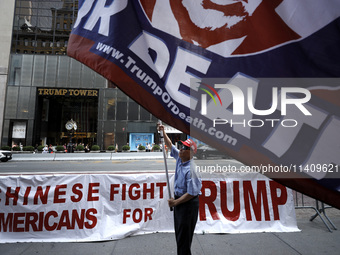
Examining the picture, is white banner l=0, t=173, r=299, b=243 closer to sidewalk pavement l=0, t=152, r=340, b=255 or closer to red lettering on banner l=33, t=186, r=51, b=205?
red lettering on banner l=33, t=186, r=51, b=205

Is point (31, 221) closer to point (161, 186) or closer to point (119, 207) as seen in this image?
point (119, 207)

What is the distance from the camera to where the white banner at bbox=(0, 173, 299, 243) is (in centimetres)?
445

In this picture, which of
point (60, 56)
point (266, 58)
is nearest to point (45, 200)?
point (266, 58)

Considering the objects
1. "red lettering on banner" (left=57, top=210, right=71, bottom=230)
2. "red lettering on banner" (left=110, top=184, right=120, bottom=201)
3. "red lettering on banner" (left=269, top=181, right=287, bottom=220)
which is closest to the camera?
"red lettering on banner" (left=57, top=210, right=71, bottom=230)

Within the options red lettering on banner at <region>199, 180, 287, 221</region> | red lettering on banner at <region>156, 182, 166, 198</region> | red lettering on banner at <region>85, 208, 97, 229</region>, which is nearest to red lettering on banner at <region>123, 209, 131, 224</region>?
red lettering on banner at <region>85, 208, 97, 229</region>

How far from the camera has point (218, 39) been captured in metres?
1.97

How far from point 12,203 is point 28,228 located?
2.13 feet

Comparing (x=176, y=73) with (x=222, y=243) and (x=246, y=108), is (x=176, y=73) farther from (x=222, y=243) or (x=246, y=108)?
(x=222, y=243)

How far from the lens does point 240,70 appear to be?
1851 mm

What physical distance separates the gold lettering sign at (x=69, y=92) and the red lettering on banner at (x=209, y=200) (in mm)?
36742

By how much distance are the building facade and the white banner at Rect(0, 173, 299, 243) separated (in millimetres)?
30927

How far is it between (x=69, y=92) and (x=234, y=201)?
38208 mm

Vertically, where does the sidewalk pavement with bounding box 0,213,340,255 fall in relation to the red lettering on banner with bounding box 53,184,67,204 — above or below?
below

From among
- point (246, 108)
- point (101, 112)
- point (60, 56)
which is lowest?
point (246, 108)
